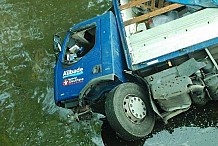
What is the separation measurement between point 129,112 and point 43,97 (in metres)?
2.37

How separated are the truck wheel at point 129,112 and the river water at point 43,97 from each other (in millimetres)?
492

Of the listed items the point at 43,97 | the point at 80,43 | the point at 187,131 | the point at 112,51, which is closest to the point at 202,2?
the point at 112,51

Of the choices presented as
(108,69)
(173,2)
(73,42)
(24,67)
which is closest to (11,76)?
(24,67)

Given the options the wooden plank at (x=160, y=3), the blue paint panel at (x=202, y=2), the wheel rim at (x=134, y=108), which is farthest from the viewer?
the wooden plank at (x=160, y=3)

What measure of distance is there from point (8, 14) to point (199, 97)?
540cm

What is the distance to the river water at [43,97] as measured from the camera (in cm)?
732

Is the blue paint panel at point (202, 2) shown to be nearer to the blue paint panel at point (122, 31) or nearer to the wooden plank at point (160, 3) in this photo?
the wooden plank at point (160, 3)

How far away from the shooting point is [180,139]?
717 cm

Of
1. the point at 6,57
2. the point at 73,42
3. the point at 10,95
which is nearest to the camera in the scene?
the point at 73,42

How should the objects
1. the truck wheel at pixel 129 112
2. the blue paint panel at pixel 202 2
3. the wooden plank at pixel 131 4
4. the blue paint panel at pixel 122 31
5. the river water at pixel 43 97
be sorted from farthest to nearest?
the wooden plank at pixel 131 4 → the river water at pixel 43 97 → the blue paint panel at pixel 122 31 → the blue paint panel at pixel 202 2 → the truck wheel at pixel 129 112

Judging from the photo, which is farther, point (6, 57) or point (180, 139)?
point (6, 57)

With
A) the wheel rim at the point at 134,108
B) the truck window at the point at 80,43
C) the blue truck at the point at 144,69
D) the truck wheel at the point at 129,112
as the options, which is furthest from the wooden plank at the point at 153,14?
the wheel rim at the point at 134,108

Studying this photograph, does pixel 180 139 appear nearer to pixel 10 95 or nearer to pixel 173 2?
pixel 173 2

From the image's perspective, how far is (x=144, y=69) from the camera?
7.21 metres
